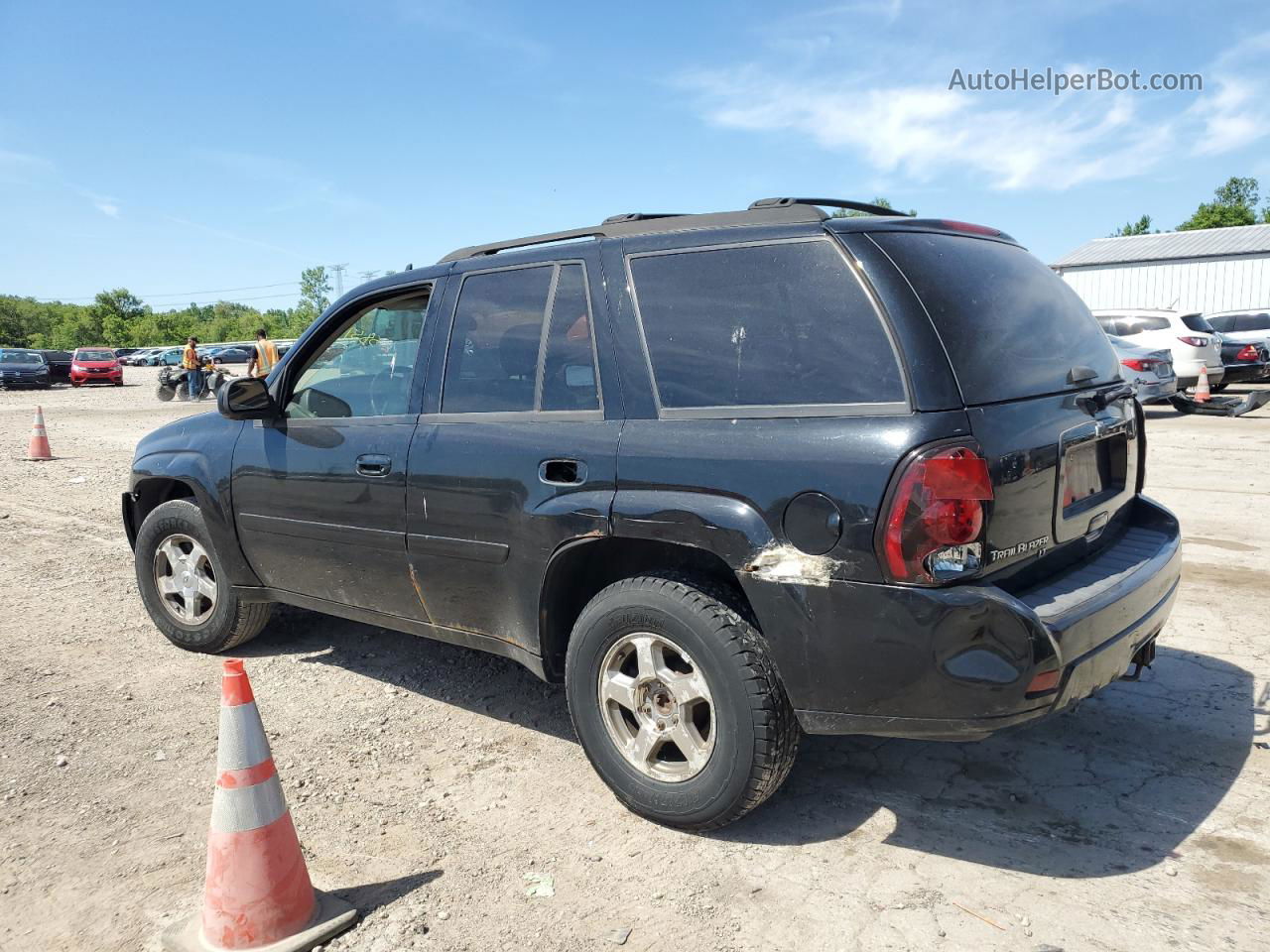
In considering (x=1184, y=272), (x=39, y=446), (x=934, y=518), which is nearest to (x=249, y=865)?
(x=934, y=518)

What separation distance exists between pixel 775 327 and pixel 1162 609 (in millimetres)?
1679

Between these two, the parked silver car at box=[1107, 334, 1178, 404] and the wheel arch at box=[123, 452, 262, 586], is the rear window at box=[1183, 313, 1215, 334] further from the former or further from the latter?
the wheel arch at box=[123, 452, 262, 586]

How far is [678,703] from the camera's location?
296 centimetres

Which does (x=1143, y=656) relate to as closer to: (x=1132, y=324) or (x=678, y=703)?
(x=678, y=703)

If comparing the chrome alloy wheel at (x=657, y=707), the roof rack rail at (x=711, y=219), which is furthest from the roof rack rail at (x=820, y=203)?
the chrome alloy wheel at (x=657, y=707)

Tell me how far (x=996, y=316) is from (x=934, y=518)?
0.80m

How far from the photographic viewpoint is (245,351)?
5381cm

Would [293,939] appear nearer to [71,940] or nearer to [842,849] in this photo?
[71,940]

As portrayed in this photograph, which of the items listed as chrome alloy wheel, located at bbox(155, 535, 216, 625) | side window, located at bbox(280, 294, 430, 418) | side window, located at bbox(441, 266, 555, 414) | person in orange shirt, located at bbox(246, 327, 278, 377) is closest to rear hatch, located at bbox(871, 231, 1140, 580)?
side window, located at bbox(441, 266, 555, 414)

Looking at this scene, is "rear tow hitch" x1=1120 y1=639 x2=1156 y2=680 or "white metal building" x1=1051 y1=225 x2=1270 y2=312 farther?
"white metal building" x1=1051 y1=225 x2=1270 y2=312

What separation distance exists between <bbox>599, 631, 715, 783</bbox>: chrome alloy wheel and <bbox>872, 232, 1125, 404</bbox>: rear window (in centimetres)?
121

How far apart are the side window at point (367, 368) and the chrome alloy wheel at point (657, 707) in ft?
4.86

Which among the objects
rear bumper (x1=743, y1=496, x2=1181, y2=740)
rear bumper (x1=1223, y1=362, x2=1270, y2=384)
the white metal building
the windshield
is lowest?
rear bumper (x1=743, y1=496, x2=1181, y2=740)

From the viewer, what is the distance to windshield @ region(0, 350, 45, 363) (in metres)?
34.8
